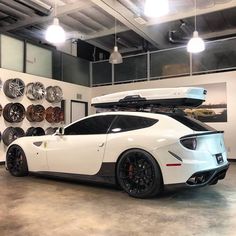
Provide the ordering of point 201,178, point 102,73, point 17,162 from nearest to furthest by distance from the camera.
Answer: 1. point 201,178
2. point 17,162
3. point 102,73

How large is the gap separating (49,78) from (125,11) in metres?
3.23

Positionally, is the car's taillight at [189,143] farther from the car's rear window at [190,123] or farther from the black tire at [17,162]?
the black tire at [17,162]

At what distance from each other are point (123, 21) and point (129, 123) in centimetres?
487

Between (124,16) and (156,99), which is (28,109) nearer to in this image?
(124,16)

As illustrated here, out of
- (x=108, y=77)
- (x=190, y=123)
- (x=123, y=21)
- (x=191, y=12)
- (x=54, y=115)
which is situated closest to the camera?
(x=190, y=123)

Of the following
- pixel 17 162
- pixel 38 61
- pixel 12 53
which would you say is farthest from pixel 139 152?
pixel 38 61

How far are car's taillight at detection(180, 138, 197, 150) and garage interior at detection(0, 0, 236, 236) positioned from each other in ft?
2.10

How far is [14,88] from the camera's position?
788 centimetres

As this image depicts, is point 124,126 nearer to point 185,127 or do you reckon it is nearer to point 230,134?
point 185,127

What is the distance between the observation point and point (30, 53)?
866cm

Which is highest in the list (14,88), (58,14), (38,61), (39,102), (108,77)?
(58,14)

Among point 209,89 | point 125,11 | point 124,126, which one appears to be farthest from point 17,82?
point 209,89

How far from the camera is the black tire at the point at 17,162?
5.39 metres

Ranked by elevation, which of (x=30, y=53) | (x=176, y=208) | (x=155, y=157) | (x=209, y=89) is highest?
(x=30, y=53)
